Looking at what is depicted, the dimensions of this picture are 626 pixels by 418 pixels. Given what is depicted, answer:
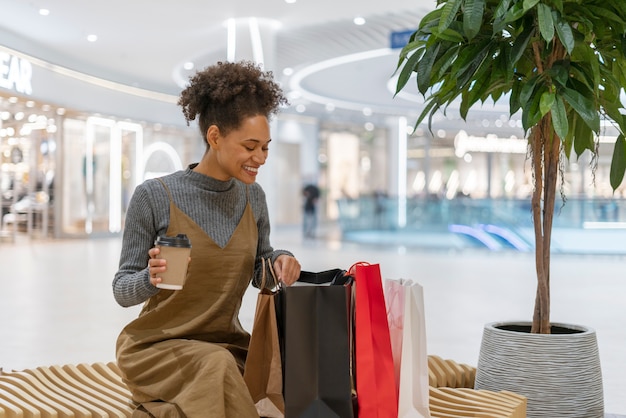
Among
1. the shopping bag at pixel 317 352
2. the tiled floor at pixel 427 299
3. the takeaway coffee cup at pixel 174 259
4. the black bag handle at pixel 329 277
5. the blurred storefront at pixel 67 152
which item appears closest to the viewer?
the takeaway coffee cup at pixel 174 259

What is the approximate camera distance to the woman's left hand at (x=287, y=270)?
2.16 m

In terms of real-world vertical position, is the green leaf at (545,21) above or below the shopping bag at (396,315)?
above

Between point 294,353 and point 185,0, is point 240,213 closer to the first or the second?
point 294,353

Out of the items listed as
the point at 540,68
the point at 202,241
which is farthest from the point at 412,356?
the point at 540,68

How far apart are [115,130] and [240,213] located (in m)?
18.1

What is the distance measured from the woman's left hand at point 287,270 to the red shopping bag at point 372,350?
0.20 m

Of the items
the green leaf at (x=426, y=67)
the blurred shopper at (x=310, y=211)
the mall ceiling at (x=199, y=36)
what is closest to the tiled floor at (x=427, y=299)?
the green leaf at (x=426, y=67)

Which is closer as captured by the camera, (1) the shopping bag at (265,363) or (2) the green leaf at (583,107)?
(1) the shopping bag at (265,363)

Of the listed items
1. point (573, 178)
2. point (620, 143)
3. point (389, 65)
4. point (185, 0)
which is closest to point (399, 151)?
point (573, 178)

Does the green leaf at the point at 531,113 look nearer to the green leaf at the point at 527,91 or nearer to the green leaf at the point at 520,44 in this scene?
the green leaf at the point at 527,91

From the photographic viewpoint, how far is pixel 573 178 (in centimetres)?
2392

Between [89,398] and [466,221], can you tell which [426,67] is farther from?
[466,221]

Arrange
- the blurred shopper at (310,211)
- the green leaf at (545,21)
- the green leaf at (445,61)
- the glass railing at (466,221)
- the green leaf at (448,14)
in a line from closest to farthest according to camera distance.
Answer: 1. the green leaf at (545,21)
2. the green leaf at (448,14)
3. the green leaf at (445,61)
4. the glass railing at (466,221)
5. the blurred shopper at (310,211)

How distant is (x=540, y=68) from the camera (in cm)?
274
